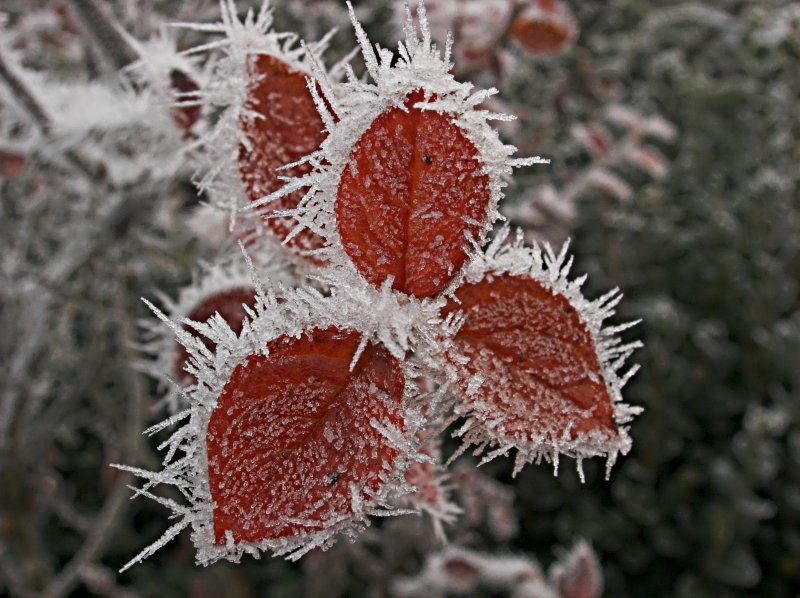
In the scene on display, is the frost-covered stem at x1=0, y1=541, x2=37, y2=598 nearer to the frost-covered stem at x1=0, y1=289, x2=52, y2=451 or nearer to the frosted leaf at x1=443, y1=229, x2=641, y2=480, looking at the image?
the frost-covered stem at x1=0, y1=289, x2=52, y2=451

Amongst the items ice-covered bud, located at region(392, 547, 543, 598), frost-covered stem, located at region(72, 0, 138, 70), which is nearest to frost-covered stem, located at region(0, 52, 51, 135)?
frost-covered stem, located at region(72, 0, 138, 70)

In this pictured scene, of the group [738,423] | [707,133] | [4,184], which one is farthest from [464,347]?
[707,133]

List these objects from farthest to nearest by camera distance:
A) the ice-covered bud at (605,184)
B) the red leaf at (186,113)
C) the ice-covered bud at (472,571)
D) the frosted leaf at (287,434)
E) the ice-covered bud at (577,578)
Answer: the ice-covered bud at (605,184)
the ice-covered bud at (472,571)
the ice-covered bud at (577,578)
the red leaf at (186,113)
the frosted leaf at (287,434)

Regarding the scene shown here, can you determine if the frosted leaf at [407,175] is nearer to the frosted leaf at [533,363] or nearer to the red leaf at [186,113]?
the frosted leaf at [533,363]

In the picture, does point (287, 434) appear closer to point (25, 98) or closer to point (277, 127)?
point (277, 127)

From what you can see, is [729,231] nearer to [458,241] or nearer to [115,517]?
[115,517]

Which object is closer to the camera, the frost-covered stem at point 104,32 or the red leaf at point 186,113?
the red leaf at point 186,113

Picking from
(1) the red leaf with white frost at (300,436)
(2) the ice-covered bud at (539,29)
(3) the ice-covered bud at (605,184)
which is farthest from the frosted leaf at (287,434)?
(3) the ice-covered bud at (605,184)
